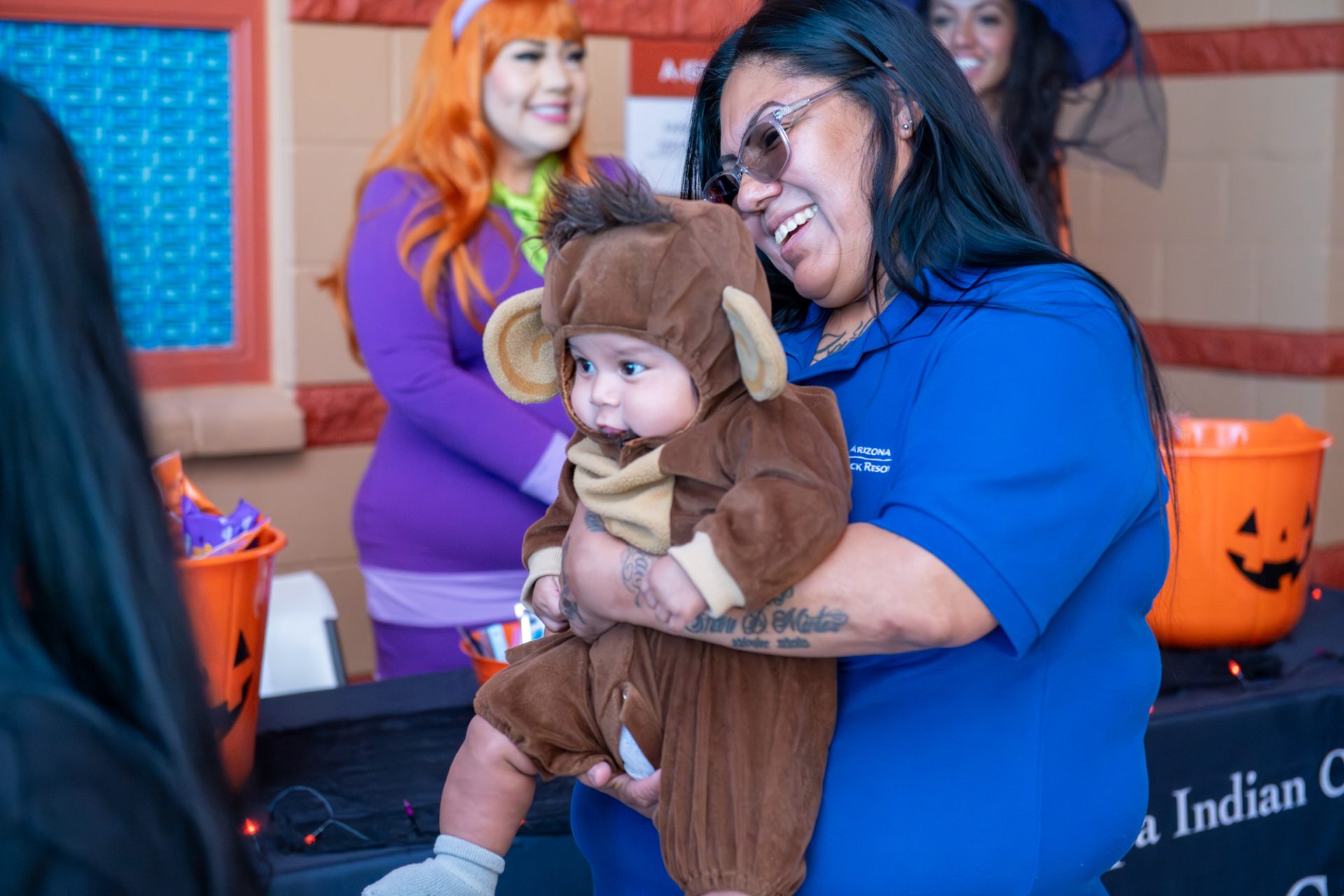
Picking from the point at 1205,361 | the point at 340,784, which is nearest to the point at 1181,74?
the point at 1205,361

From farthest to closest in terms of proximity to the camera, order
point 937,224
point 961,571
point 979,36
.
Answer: point 979,36 → point 937,224 → point 961,571

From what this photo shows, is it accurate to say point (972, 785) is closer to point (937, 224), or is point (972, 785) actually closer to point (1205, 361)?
point (937, 224)

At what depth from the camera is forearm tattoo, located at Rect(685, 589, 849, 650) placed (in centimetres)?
124

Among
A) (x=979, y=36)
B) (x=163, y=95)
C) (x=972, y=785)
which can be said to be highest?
(x=979, y=36)

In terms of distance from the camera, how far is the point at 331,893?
5.31ft

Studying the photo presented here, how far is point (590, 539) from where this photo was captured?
4.48 feet

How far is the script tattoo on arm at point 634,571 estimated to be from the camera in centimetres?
130

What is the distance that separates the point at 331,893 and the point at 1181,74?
447 centimetres

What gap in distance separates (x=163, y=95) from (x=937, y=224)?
296 cm

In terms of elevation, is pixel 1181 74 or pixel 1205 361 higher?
pixel 1181 74

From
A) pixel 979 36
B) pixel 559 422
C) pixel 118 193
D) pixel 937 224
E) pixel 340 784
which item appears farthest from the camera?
pixel 118 193

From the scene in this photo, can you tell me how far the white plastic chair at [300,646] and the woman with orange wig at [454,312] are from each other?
293 mm

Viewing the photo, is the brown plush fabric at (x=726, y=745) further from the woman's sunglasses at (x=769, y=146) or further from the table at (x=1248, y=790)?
the table at (x=1248, y=790)

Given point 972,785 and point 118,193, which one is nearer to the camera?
point 972,785
